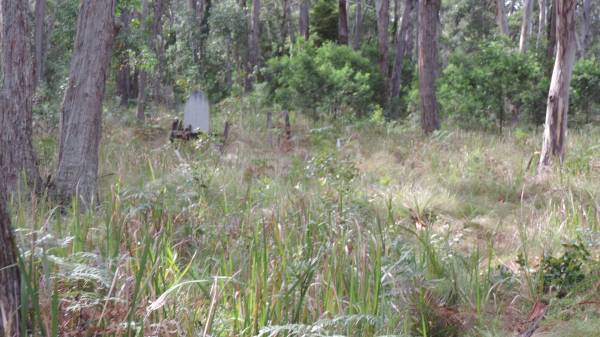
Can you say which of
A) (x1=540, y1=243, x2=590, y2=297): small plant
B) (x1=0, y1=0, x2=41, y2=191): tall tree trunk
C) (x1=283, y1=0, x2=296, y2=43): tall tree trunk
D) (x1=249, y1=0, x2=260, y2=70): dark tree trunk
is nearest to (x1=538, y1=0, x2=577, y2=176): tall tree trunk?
(x1=540, y1=243, x2=590, y2=297): small plant

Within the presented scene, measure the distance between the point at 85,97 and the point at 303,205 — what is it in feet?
11.0

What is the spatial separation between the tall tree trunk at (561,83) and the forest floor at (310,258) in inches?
22.1

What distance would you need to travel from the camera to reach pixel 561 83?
9.34 m

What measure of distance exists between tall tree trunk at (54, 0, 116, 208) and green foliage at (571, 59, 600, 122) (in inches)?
503

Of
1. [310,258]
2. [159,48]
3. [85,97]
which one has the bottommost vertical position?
[310,258]

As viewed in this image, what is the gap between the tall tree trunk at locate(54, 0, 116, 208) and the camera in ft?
23.0

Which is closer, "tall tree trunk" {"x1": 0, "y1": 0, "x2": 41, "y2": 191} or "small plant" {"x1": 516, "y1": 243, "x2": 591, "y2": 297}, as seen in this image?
"small plant" {"x1": 516, "y1": 243, "x2": 591, "y2": 297}

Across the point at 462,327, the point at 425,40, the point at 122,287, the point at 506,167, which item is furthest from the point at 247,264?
the point at 425,40

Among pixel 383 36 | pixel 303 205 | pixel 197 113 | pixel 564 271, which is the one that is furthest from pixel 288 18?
→ pixel 564 271

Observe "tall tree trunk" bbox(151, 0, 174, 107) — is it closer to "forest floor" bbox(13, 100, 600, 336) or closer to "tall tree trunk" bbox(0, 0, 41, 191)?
"forest floor" bbox(13, 100, 600, 336)

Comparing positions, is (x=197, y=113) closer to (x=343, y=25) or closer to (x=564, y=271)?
(x=564, y=271)

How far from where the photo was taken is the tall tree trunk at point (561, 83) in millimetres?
9258

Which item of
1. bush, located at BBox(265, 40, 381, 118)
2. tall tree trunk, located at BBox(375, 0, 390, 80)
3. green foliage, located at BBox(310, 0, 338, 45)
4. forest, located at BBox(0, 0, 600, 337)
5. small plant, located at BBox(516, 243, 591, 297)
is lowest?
small plant, located at BBox(516, 243, 591, 297)

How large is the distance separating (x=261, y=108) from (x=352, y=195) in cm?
1067
